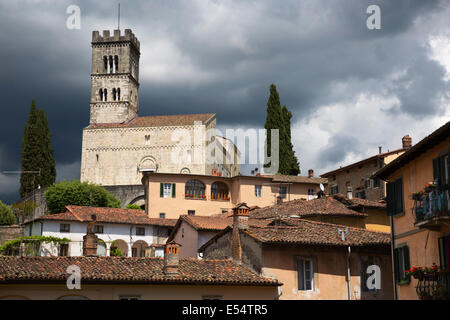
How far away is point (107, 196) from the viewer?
71375 millimetres

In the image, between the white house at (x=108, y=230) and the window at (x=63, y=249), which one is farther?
the white house at (x=108, y=230)

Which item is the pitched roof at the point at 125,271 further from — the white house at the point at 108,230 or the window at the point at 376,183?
the window at the point at 376,183

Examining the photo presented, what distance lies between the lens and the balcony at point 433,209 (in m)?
17.8

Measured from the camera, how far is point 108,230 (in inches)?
2072

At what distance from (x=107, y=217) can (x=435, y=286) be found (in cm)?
3852

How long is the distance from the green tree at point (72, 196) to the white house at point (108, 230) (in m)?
12.0

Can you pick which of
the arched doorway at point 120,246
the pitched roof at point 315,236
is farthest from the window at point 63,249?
the pitched roof at point 315,236

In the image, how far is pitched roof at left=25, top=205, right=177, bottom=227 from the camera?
52000 mm

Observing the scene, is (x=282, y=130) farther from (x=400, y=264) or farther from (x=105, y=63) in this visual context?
(x=400, y=264)

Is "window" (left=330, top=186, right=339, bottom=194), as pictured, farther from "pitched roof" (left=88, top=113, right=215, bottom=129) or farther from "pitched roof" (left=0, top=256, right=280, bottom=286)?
"pitched roof" (left=0, top=256, right=280, bottom=286)

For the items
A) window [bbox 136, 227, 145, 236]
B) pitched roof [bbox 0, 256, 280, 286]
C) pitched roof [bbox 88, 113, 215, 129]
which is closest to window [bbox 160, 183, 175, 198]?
window [bbox 136, 227, 145, 236]

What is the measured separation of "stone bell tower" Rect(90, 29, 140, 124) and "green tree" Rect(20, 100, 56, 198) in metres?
9.05

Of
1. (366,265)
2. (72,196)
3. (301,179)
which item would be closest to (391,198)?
(366,265)
